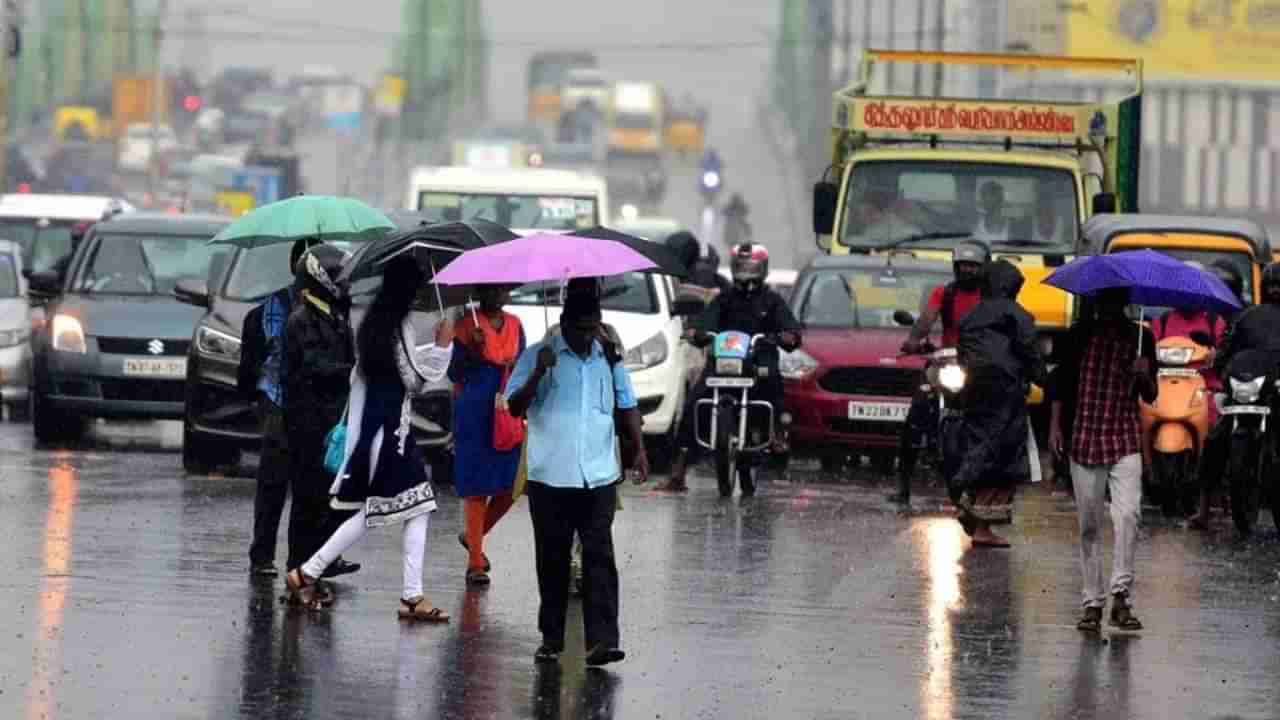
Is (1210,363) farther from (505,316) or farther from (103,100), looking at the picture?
(103,100)

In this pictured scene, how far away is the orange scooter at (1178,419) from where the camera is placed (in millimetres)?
18969

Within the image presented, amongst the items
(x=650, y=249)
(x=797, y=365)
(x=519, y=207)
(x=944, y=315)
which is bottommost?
(x=797, y=365)

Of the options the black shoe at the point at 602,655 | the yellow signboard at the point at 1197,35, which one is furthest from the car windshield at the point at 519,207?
the yellow signboard at the point at 1197,35

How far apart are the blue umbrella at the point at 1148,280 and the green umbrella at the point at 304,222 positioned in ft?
11.6

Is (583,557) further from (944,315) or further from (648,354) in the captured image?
(648,354)

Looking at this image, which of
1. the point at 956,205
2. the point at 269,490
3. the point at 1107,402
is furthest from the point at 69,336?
the point at 1107,402

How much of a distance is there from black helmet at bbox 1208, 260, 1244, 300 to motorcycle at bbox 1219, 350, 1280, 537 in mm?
2475

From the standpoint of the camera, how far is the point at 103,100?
140 m

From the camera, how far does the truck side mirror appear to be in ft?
80.4

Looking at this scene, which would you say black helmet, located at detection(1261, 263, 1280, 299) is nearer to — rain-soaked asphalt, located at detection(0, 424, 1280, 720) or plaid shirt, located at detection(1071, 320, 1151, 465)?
rain-soaked asphalt, located at detection(0, 424, 1280, 720)

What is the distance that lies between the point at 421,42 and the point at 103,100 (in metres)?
51.9

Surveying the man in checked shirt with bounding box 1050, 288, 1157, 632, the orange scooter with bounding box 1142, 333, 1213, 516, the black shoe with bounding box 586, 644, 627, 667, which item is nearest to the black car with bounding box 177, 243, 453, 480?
the orange scooter with bounding box 1142, 333, 1213, 516

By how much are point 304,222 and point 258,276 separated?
7.06 meters

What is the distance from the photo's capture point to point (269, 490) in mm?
13961
